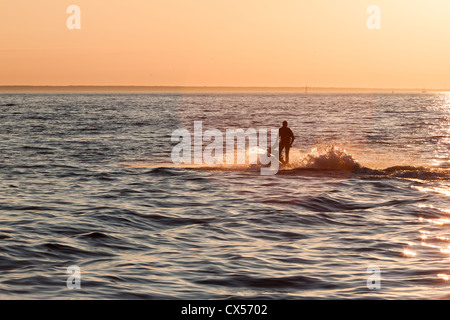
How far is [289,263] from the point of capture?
11438 mm

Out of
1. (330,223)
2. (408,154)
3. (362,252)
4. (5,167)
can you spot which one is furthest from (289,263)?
(408,154)

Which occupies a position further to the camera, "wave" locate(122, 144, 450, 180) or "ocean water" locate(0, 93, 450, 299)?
"wave" locate(122, 144, 450, 180)

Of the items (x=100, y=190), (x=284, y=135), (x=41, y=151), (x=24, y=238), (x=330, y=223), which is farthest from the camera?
(x=41, y=151)

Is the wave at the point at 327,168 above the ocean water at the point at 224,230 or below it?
below

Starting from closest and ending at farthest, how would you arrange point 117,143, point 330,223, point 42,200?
point 330,223, point 42,200, point 117,143

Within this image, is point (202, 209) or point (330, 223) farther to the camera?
point (202, 209)

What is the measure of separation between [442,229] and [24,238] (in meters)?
9.88

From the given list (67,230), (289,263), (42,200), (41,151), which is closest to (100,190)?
(42,200)

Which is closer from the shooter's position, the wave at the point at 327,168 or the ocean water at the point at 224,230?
the ocean water at the point at 224,230

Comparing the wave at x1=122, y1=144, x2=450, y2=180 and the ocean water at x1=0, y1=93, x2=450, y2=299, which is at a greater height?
the ocean water at x1=0, y1=93, x2=450, y2=299

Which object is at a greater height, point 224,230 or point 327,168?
A: point 224,230

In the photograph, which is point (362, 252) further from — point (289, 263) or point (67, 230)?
point (67, 230)

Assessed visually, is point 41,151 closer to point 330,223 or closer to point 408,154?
point 408,154

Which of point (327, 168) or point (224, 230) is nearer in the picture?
point (224, 230)
